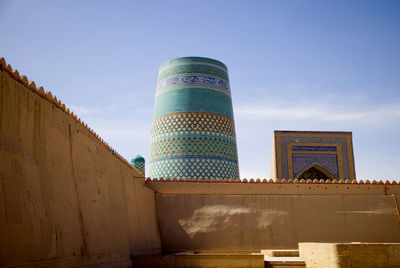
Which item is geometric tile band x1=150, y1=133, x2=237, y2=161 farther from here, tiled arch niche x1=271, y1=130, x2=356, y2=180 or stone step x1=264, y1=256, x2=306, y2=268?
stone step x1=264, y1=256, x2=306, y2=268

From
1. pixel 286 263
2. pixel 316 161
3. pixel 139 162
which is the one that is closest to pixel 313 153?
pixel 316 161

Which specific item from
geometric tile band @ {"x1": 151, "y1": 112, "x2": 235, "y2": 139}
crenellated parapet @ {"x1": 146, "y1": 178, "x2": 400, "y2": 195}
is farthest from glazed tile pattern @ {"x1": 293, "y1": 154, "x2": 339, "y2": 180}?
crenellated parapet @ {"x1": 146, "y1": 178, "x2": 400, "y2": 195}

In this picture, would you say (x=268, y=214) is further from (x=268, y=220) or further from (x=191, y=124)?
(x=191, y=124)

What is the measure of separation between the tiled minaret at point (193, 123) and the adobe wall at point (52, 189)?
496cm

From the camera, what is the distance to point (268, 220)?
9.46 m

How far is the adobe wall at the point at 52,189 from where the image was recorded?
3.94m

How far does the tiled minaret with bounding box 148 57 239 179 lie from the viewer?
39.7 ft

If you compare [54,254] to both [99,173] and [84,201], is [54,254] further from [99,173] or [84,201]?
[99,173]

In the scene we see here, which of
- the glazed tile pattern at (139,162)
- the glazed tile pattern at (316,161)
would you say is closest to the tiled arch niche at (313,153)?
the glazed tile pattern at (316,161)

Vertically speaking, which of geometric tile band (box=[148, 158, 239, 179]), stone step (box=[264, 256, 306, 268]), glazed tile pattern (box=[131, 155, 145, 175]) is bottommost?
stone step (box=[264, 256, 306, 268])

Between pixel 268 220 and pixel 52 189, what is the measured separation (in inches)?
228

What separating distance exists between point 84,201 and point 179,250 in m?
4.06

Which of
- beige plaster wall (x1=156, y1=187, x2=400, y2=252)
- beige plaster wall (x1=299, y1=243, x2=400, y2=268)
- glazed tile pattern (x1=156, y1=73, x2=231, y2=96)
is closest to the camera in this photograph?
beige plaster wall (x1=299, y1=243, x2=400, y2=268)

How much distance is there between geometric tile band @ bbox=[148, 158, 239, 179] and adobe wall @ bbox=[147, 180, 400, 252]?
211cm
